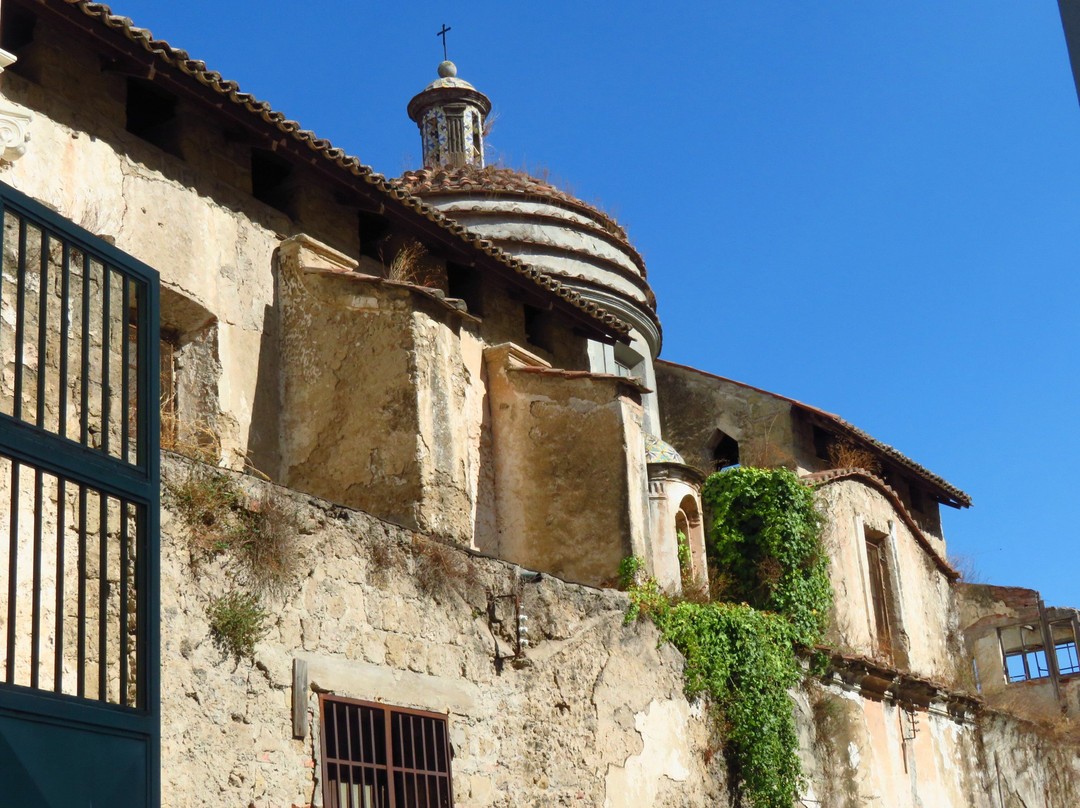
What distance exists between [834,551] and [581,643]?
6841 millimetres

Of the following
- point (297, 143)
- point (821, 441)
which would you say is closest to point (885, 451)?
point (821, 441)

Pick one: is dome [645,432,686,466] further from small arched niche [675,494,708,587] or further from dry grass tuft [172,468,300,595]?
dry grass tuft [172,468,300,595]

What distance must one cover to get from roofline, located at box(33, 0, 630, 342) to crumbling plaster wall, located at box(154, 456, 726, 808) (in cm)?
492

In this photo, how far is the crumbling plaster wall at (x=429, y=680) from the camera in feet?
28.9

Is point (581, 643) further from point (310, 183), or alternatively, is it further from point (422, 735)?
point (310, 183)

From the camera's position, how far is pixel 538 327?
1898 cm

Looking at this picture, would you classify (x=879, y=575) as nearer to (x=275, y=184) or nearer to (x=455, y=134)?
(x=275, y=184)

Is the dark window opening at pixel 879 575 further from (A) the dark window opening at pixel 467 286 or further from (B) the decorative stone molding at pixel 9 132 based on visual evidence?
(B) the decorative stone molding at pixel 9 132

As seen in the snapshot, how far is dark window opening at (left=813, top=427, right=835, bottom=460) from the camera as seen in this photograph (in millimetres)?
24016

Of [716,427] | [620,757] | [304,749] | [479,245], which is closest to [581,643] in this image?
[620,757]

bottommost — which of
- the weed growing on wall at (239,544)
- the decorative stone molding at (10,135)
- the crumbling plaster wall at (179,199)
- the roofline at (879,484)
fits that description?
the weed growing on wall at (239,544)

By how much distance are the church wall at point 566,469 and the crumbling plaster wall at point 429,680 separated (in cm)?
238

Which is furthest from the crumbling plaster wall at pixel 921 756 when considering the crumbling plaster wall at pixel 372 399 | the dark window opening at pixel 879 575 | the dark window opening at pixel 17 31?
the dark window opening at pixel 17 31

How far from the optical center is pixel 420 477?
540 inches
